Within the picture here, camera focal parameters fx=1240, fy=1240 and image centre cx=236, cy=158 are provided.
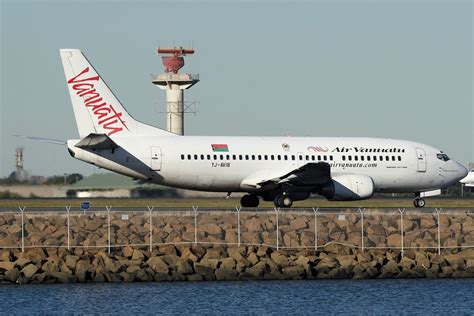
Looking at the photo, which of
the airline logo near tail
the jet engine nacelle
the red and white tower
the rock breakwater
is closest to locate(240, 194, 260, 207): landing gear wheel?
the jet engine nacelle

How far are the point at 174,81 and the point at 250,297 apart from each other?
5598 centimetres

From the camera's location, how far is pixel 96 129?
54938 millimetres

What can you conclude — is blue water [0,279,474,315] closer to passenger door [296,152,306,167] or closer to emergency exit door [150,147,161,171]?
emergency exit door [150,147,161,171]

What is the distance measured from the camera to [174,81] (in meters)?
92.8

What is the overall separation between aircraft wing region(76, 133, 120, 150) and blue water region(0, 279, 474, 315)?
1270 centimetres

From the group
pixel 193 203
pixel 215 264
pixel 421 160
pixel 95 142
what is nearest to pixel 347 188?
pixel 421 160

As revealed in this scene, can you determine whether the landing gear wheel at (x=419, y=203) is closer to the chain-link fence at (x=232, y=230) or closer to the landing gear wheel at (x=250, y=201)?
the landing gear wheel at (x=250, y=201)

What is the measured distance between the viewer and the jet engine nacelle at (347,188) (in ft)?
Answer: 184

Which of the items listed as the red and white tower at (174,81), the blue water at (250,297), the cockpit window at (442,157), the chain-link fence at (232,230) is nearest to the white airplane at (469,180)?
the red and white tower at (174,81)

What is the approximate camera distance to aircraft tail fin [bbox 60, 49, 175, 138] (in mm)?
54812

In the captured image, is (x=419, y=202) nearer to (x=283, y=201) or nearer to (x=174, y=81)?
(x=283, y=201)

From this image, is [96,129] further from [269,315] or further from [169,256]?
[269,315]

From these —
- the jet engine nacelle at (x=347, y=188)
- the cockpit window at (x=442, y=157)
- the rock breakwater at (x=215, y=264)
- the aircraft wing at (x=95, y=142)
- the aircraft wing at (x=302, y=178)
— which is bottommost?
the rock breakwater at (x=215, y=264)

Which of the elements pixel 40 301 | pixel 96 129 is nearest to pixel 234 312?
pixel 40 301
